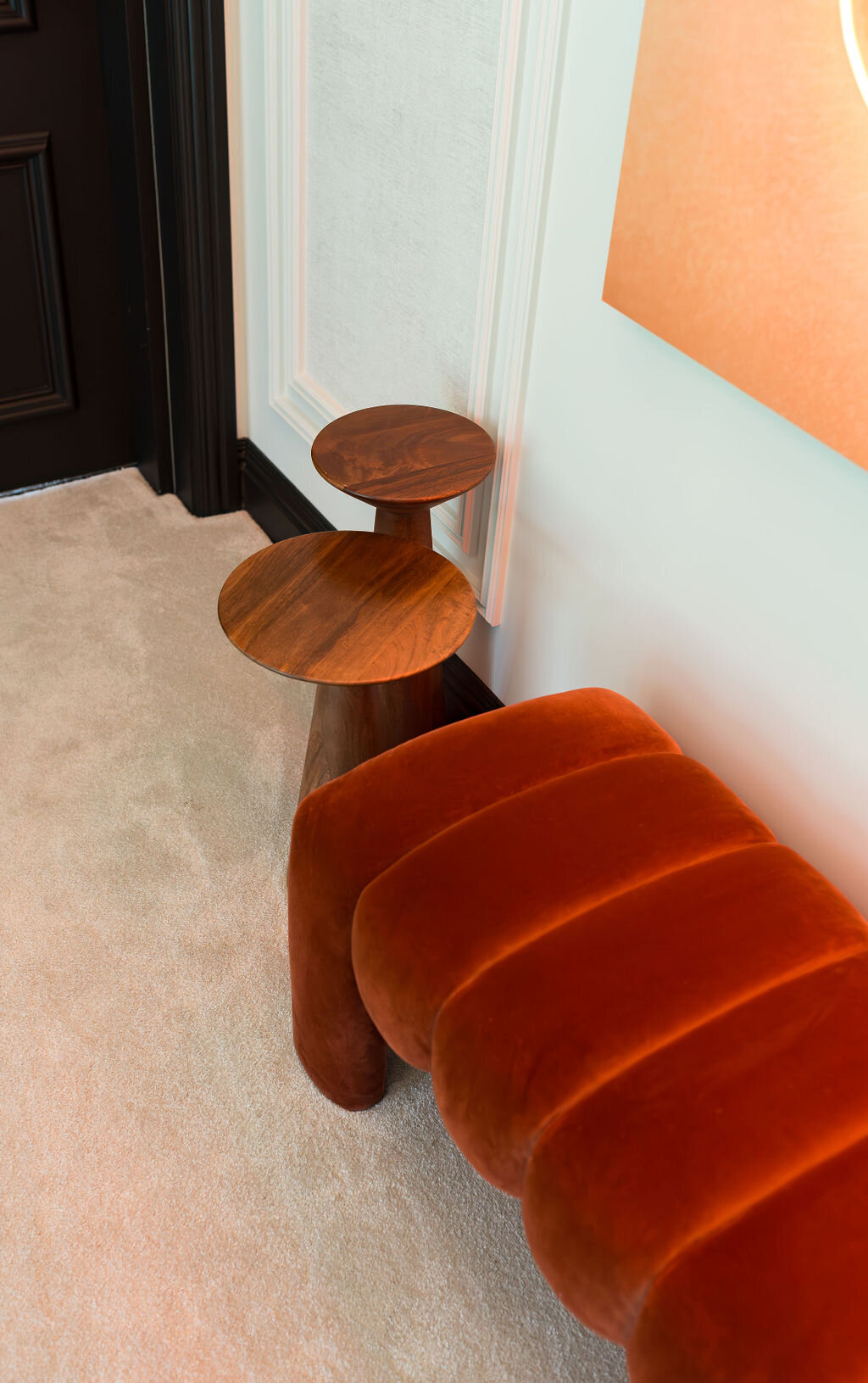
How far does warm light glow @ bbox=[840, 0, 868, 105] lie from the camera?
96 cm

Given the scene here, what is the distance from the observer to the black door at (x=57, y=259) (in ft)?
Answer: 6.77

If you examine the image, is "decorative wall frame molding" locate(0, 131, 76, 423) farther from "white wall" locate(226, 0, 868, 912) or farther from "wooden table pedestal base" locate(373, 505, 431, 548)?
"white wall" locate(226, 0, 868, 912)

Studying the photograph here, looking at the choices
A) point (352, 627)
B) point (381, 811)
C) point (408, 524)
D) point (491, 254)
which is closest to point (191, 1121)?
point (381, 811)

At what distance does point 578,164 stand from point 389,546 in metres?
0.55

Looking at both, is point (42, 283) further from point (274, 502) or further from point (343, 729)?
point (343, 729)

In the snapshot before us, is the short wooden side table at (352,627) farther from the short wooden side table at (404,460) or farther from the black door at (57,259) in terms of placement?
the black door at (57,259)

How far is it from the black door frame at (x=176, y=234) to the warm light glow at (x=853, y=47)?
4.34ft

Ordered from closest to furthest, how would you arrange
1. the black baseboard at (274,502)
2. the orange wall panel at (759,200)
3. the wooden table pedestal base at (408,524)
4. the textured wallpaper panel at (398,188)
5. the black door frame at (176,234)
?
the orange wall panel at (759,200)
the textured wallpaper panel at (398,188)
the wooden table pedestal base at (408,524)
the black door frame at (176,234)
the black baseboard at (274,502)

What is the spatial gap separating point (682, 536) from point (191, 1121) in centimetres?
94

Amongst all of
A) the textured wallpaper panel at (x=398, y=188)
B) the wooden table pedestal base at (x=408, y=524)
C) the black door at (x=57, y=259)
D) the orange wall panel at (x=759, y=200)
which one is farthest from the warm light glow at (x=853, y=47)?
the black door at (x=57, y=259)

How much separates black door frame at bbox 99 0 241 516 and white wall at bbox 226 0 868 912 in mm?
906

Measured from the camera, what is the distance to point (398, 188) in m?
1.72

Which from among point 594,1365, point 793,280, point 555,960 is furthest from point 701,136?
point 594,1365

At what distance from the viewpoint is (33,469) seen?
2.48 meters
